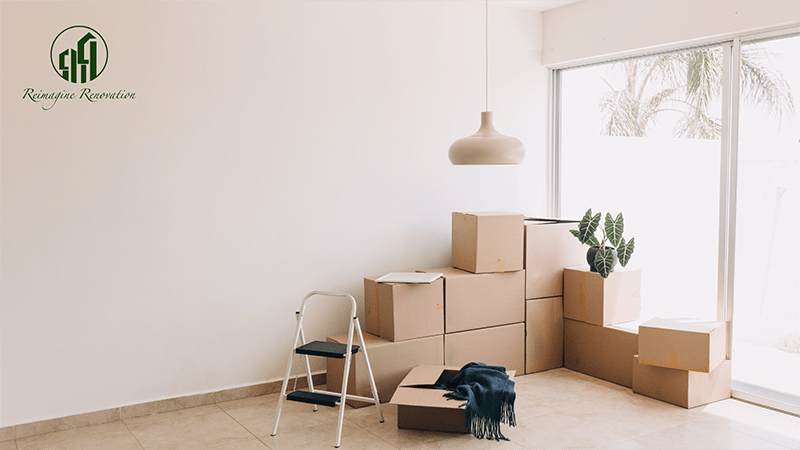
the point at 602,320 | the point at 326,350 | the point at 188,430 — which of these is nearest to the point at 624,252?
the point at 602,320

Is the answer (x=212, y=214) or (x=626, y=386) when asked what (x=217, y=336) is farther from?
(x=626, y=386)

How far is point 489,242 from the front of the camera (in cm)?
414

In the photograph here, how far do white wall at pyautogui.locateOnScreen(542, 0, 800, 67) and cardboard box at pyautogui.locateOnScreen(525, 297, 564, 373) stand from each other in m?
1.83

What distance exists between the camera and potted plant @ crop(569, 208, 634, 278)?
4.14 meters

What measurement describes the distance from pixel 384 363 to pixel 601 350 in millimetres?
1494

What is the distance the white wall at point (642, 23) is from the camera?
3.57 metres

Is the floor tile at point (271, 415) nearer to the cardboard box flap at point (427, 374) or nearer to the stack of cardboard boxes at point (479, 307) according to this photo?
the stack of cardboard boxes at point (479, 307)

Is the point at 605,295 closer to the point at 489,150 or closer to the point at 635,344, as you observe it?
the point at 635,344

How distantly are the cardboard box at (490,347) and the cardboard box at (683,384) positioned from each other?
76 centimetres

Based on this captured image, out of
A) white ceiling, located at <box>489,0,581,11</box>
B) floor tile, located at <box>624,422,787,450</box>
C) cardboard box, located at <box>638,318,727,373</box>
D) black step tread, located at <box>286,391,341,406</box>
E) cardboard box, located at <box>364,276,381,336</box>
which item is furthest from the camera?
white ceiling, located at <box>489,0,581,11</box>

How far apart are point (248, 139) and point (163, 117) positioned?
19.6 inches

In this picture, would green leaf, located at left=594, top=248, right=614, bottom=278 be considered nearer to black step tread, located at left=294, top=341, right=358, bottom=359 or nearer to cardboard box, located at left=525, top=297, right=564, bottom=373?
cardboard box, located at left=525, top=297, right=564, bottom=373

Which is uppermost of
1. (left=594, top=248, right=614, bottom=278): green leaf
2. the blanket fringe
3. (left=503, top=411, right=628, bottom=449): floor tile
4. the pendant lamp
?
the pendant lamp

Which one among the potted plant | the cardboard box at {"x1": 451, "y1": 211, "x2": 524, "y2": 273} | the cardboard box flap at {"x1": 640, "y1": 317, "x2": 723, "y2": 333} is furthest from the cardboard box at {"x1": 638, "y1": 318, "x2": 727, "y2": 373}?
the cardboard box at {"x1": 451, "y1": 211, "x2": 524, "y2": 273}
